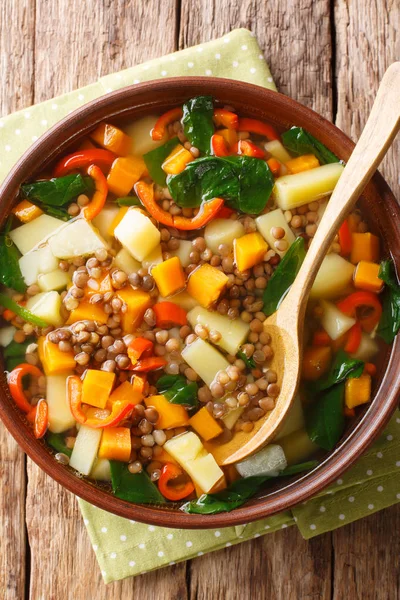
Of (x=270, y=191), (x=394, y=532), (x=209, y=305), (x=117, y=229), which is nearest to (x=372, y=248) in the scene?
(x=270, y=191)

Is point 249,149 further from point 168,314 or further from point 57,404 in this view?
point 57,404

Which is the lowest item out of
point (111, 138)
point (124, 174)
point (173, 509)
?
point (173, 509)

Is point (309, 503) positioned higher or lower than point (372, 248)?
lower

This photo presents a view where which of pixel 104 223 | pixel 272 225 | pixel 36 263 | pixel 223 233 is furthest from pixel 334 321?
pixel 36 263

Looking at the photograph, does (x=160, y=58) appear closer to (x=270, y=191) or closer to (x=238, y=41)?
(x=238, y=41)

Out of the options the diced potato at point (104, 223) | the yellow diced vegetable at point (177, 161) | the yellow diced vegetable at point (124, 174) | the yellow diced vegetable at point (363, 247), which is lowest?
the diced potato at point (104, 223)

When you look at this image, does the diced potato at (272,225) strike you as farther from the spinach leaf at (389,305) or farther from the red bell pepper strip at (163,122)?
the red bell pepper strip at (163,122)

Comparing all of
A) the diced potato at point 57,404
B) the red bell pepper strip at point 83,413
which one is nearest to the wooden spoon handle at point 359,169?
the red bell pepper strip at point 83,413
